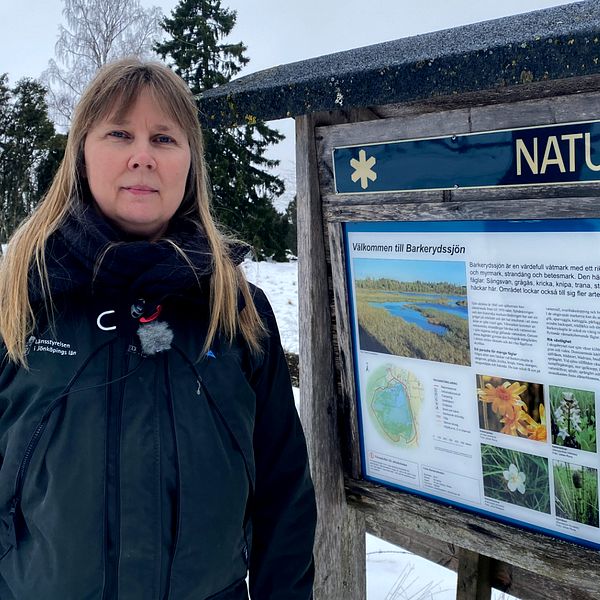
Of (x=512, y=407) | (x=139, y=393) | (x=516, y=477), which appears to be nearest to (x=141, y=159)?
(x=139, y=393)

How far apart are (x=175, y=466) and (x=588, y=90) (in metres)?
1.25

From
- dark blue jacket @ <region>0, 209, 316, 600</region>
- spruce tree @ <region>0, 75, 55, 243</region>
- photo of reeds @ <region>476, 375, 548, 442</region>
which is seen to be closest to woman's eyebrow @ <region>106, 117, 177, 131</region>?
dark blue jacket @ <region>0, 209, 316, 600</region>

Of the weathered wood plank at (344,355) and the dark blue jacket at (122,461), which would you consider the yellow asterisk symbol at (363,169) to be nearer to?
the weathered wood plank at (344,355)

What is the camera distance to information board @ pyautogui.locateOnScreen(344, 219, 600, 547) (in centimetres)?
147

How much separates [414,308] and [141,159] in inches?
32.9

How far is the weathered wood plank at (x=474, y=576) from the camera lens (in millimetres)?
2139

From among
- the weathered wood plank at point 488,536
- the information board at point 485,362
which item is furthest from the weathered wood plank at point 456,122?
the weathered wood plank at point 488,536

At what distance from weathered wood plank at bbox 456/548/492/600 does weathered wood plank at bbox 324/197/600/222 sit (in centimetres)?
123

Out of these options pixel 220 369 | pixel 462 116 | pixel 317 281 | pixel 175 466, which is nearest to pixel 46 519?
pixel 175 466

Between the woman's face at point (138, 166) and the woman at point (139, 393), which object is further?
the woman's face at point (138, 166)

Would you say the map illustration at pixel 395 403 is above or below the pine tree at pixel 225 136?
below

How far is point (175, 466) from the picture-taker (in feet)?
4.51

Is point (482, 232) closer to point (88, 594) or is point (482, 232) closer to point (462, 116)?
point (462, 116)

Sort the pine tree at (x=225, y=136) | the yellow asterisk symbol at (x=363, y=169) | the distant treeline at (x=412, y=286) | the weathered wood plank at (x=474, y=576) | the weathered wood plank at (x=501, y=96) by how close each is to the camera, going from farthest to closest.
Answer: the pine tree at (x=225, y=136) < the weathered wood plank at (x=474, y=576) < the yellow asterisk symbol at (x=363, y=169) < the distant treeline at (x=412, y=286) < the weathered wood plank at (x=501, y=96)
